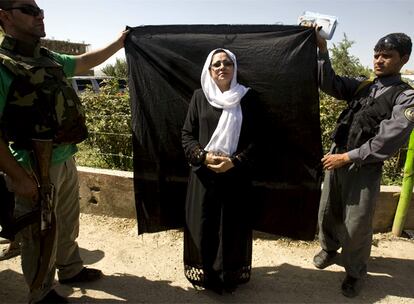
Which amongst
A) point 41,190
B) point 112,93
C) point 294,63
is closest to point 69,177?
point 41,190

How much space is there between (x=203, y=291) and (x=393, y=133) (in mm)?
1877

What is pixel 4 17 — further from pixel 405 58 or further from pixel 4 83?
pixel 405 58

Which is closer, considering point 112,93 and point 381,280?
point 381,280

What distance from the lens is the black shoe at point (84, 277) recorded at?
110 inches

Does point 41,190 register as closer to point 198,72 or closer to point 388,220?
point 198,72

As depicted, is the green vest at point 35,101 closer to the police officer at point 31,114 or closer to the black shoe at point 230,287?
the police officer at point 31,114

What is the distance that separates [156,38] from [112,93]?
2.26m

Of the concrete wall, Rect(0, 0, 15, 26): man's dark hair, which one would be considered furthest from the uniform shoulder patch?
Rect(0, 0, 15, 26): man's dark hair

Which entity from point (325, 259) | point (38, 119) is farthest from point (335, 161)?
point (38, 119)

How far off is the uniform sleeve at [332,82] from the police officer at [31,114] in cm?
185

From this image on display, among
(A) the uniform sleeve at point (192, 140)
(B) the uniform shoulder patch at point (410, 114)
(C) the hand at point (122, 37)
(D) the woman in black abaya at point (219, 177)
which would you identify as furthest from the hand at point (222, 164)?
(C) the hand at point (122, 37)

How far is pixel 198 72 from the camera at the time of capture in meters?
2.85

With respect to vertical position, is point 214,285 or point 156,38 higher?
point 156,38

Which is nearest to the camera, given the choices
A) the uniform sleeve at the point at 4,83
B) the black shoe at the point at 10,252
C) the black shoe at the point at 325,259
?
the uniform sleeve at the point at 4,83
